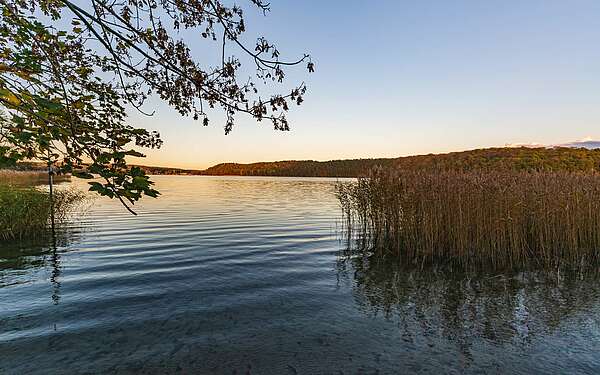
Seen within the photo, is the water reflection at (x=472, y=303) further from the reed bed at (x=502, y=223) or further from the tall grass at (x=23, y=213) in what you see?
the tall grass at (x=23, y=213)

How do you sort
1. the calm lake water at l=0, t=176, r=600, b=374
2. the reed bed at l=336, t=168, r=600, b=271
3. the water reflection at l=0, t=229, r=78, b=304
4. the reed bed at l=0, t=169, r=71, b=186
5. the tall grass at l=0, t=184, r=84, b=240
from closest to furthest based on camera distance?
the calm lake water at l=0, t=176, r=600, b=374 → the water reflection at l=0, t=229, r=78, b=304 → the reed bed at l=336, t=168, r=600, b=271 → the tall grass at l=0, t=184, r=84, b=240 → the reed bed at l=0, t=169, r=71, b=186

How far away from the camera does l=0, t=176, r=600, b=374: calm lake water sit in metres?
5.46

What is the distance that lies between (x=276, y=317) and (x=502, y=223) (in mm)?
7580

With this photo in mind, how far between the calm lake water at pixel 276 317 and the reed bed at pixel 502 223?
134 cm

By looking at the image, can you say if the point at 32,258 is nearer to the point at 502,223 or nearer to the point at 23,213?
the point at 23,213

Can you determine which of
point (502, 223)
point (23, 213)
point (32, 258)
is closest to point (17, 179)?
point (23, 213)

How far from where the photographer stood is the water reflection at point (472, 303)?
6.37 meters

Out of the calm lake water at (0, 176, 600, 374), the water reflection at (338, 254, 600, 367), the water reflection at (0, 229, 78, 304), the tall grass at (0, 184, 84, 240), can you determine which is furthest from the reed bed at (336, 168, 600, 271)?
the tall grass at (0, 184, 84, 240)

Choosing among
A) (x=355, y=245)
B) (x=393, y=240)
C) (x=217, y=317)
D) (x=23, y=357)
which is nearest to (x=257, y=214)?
(x=355, y=245)

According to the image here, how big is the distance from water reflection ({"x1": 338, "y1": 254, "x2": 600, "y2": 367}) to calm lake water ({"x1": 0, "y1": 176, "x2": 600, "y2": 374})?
0.13 feet

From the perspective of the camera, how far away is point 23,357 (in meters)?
5.47

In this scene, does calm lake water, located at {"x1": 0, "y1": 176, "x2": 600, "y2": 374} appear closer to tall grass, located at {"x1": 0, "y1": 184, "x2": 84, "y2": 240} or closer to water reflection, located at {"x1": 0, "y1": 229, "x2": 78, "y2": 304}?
water reflection, located at {"x1": 0, "y1": 229, "x2": 78, "y2": 304}

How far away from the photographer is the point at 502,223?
10727 mm

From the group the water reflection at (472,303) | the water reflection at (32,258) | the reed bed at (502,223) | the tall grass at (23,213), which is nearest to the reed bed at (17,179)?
the tall grass at (23,213)
